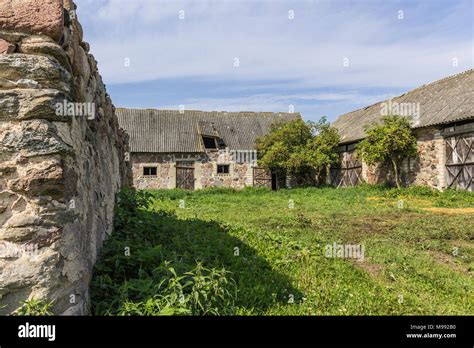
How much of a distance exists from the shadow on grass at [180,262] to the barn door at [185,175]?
725 inches

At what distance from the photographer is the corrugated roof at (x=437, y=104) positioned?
54.6 ft

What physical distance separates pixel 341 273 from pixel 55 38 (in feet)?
13.8

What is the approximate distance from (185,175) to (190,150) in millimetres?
1647

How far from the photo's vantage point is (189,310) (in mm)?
3043

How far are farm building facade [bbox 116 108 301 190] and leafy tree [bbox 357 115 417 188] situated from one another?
771 cm

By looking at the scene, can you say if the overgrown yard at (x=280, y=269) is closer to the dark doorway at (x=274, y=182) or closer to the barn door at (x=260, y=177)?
the barn door at (x=260, y=177)

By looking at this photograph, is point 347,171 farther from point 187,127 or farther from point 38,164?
point 38,164

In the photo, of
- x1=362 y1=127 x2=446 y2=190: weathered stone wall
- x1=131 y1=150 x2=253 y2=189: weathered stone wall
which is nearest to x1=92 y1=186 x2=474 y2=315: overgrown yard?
x1=362 y1=127 x2=446 y2=190: weathered stone wall

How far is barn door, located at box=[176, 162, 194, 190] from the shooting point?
2495cm

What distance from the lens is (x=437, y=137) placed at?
17453 mm

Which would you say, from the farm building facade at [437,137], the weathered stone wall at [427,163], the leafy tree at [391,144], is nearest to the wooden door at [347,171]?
the farm building facade at [437,137]

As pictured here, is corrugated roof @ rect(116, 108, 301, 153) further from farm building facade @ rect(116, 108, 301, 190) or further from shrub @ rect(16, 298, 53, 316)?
shrub @ rect(16, 298, 53, 316)
